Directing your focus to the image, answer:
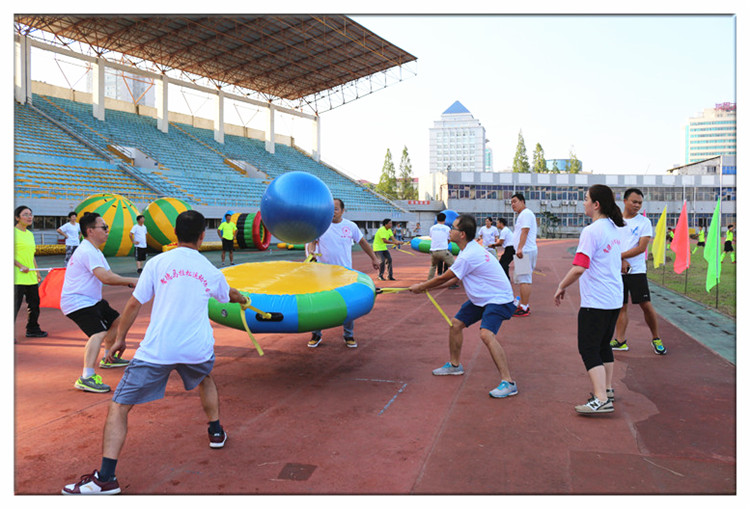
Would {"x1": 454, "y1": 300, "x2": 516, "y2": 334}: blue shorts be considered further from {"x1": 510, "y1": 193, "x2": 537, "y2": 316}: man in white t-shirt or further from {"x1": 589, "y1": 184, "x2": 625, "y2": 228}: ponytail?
{"x1": 510, "y1": 193, "x2": 537, "y2": 316}: man in white t-shirt

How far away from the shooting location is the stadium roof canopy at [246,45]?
27031 millimetres

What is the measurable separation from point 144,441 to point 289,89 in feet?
127

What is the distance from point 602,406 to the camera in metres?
4.27

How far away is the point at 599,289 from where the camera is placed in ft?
14.3

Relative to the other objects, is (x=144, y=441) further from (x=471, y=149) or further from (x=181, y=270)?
(x=471, y=149)

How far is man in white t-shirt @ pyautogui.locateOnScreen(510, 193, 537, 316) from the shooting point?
27.1 feet

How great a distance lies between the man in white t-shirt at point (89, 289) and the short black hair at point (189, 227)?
1720 millimetres

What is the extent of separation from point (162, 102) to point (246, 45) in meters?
7.74

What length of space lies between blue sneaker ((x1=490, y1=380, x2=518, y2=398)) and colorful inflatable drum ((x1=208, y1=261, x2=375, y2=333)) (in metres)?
1.62

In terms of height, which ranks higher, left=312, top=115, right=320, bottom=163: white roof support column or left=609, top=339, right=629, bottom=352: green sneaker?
left=312, top=115, right=320, bottom=163: white roof support column

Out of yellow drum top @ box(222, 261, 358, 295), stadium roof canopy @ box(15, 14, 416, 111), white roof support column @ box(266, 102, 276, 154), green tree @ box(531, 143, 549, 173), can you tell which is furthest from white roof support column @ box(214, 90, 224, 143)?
green tree @ box(531, 143, 549, 173)

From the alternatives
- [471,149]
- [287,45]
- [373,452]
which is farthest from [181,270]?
[471,149]

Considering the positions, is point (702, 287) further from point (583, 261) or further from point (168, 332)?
point (168, 332)

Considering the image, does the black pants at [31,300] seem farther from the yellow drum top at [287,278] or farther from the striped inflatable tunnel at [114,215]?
the striped inflatable tunnel at [114,215]
